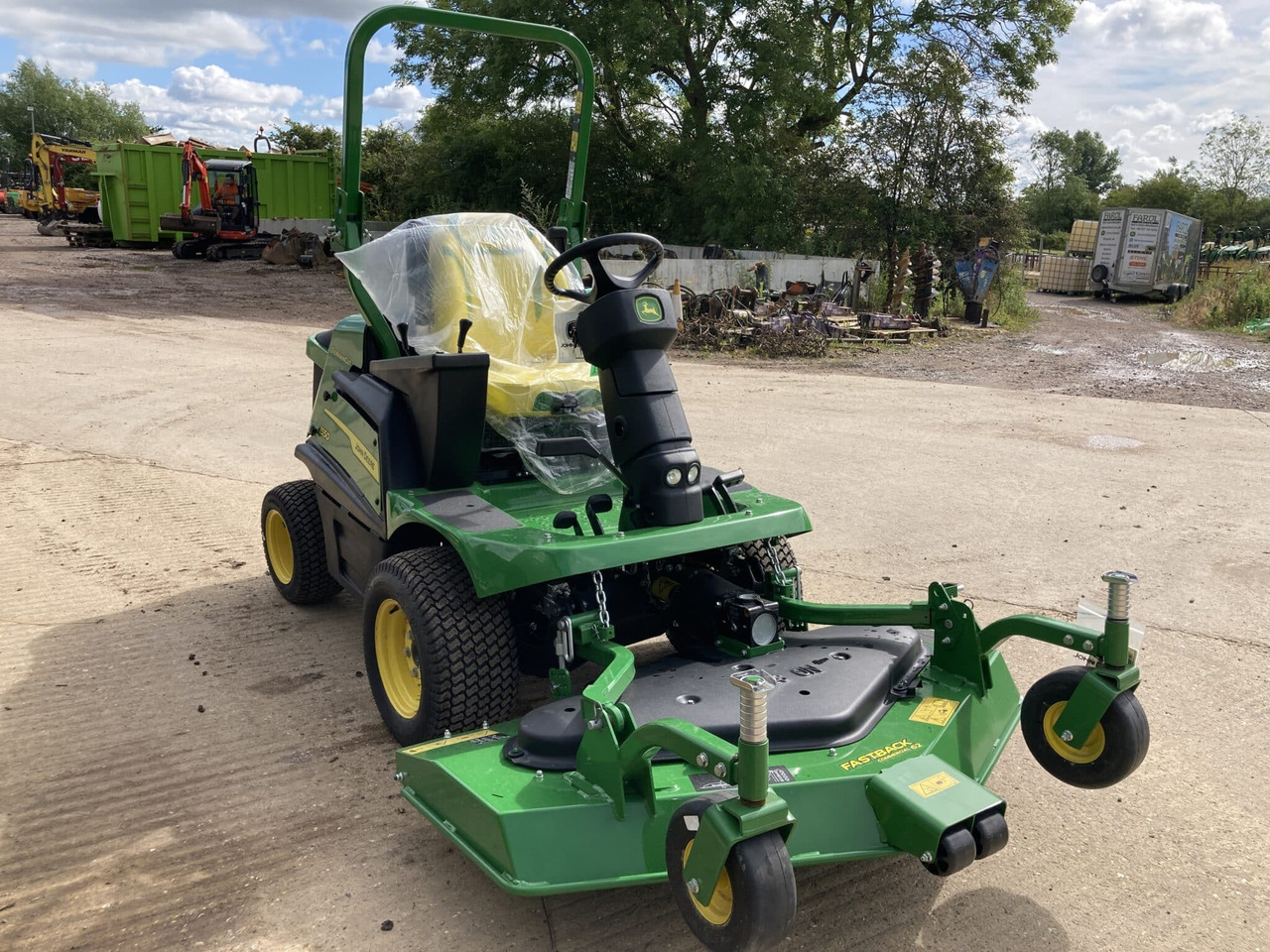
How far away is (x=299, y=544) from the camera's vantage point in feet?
14.3

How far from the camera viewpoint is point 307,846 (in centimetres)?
277

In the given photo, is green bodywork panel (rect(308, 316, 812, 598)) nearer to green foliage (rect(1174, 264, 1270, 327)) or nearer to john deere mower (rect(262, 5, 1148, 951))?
john deere mower (rect(262, 5, 1148, 951))

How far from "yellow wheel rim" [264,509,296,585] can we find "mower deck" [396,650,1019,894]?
2269 mm

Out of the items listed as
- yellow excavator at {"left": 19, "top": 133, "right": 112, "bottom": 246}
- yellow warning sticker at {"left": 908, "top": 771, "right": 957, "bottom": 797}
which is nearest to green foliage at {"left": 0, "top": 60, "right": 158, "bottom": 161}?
yellow excavator at {"left": 19, "top": 133, "right": 112, "bottom": 246}

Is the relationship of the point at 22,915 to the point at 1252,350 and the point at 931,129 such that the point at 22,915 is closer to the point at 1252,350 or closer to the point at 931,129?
the point at 1252,350

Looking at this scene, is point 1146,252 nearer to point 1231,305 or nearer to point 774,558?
point 1231,305

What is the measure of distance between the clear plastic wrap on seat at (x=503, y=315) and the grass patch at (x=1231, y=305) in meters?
18.4

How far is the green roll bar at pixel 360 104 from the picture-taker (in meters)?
3.69

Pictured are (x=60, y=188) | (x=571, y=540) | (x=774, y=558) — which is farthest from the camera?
(x=60, y=188)

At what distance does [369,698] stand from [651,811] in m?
1.70

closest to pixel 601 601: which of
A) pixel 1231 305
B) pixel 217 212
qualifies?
pixel 1231 305

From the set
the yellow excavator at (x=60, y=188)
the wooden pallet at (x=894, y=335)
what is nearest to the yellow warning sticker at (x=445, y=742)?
the wooden pallet at (x=894, y=335)

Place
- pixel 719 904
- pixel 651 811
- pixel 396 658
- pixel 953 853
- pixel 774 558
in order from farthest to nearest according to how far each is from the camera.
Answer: pixel 774 558 < pixel 396 658 < pixel 651 811 < pixel 953 853 < pixel 719 904

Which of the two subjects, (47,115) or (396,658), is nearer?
(396,658)
